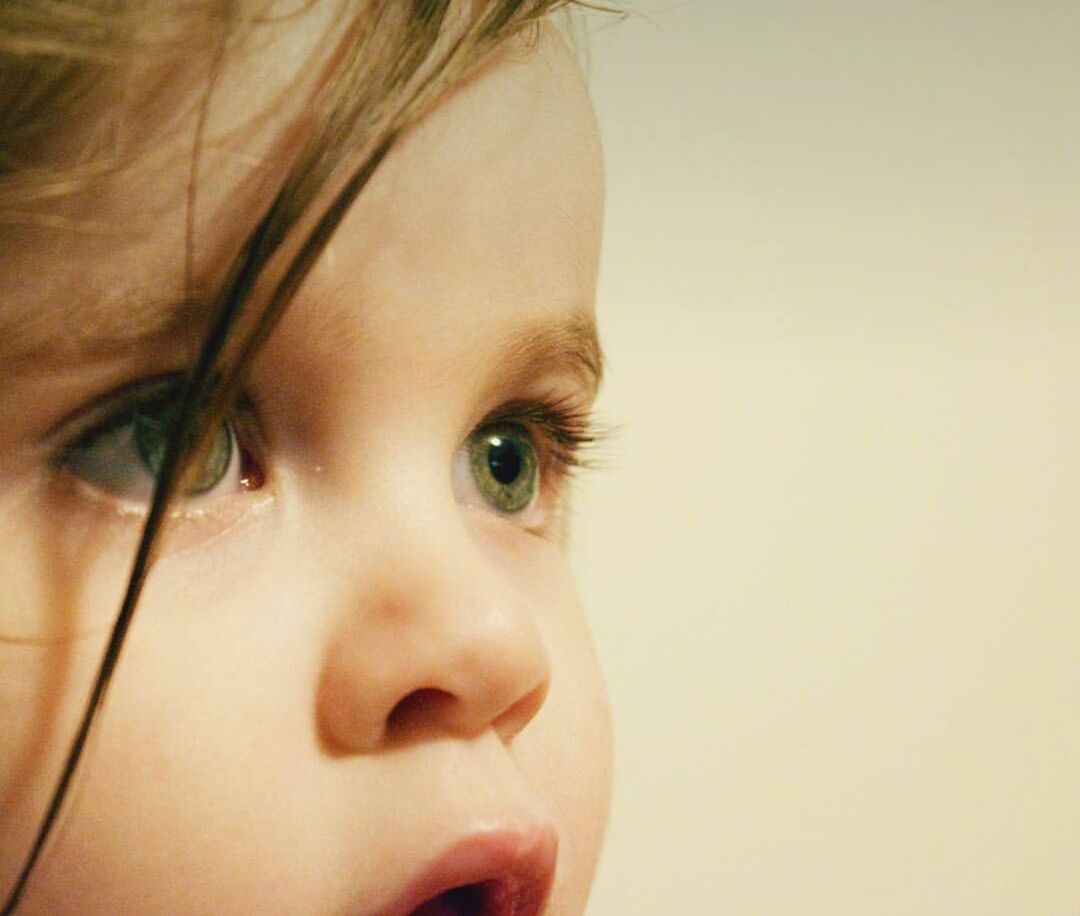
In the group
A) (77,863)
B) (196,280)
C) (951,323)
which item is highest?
(951,323)

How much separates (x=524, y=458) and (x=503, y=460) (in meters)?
0.01

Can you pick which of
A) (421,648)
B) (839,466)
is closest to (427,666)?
(421,648)

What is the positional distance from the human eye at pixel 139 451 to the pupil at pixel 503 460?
0.33 ft

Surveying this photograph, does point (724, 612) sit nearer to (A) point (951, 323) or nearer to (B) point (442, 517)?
(A) point (951, 323)

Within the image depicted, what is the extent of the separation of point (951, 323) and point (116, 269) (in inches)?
17.2

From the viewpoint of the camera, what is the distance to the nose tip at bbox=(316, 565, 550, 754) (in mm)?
245

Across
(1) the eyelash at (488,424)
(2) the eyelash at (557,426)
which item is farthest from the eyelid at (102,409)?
(2) the eyelash at (557,426)

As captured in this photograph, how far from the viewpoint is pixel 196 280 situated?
239 millimetres

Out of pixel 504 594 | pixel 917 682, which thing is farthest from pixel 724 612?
pixel 504 594

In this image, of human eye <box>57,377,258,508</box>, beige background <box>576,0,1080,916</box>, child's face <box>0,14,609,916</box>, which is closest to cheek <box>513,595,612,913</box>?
child's face <box>0,14,609,916</box>

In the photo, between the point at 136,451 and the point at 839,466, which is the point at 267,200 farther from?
the point at 839,466

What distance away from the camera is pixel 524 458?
14.9 inches

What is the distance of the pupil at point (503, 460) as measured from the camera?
0.36 meters

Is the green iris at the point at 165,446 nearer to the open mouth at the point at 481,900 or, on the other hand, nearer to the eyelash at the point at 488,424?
the eyelash at the point at 488,424
